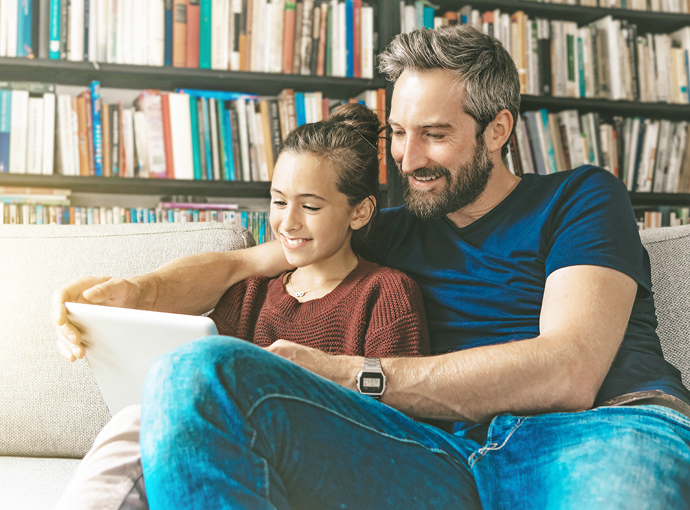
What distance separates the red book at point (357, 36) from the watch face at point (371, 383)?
5.24 ft

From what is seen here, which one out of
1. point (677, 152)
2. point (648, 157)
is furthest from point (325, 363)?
point (677, 152)

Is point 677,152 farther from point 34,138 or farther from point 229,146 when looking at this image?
point 34,138

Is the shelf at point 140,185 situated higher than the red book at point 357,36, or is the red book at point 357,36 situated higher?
the red book at point 357,36

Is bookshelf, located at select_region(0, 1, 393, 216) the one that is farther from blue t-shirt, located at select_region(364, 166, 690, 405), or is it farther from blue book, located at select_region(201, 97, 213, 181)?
blue t-shirt, located at select_region(364, 166, 690, 405)

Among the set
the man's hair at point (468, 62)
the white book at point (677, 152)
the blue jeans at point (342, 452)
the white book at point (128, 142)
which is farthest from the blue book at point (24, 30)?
the white book at point (677, 152)

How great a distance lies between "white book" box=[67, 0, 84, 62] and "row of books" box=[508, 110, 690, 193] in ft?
5.41

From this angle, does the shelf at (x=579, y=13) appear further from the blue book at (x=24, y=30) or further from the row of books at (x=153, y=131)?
the blue book at (x=24, y=30)

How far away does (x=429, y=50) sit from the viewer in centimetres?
119

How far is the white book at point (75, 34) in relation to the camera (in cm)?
193

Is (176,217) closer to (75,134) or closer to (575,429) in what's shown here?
(75,134)

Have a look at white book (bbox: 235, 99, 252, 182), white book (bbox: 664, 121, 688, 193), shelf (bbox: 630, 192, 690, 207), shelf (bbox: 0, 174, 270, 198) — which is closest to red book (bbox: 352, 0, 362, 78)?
white book (bbox: 235, 99, 252, 182)

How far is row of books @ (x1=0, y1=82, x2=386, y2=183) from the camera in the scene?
1.96 m

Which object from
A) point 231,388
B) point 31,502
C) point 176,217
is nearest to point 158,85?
point 176,217

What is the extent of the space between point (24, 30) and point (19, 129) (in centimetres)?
33
